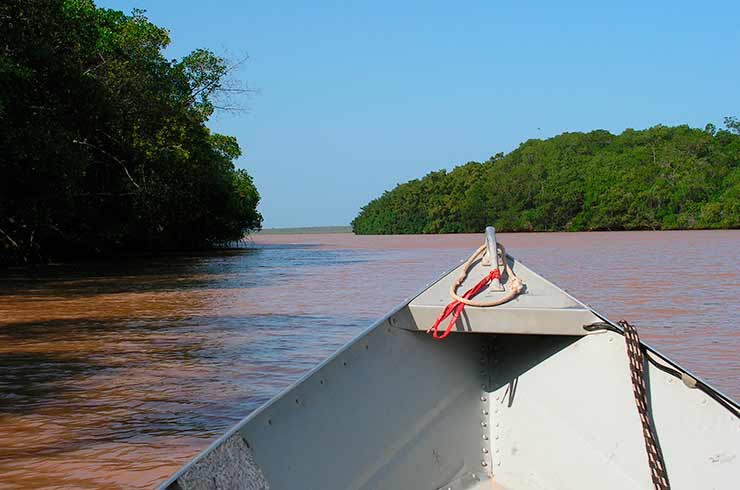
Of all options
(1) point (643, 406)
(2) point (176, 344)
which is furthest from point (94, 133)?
(1) point (643, 406)

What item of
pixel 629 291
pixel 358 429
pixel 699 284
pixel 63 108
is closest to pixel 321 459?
pixel 358 429

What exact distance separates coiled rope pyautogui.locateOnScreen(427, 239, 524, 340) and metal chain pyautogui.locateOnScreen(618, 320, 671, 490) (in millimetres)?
635

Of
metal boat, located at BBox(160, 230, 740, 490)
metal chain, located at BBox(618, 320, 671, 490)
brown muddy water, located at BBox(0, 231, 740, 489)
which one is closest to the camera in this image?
metal boat, located at BBox(160, 230, 740, 490)

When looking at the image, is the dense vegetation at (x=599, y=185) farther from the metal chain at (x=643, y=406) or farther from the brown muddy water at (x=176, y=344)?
the metal chain at (x=643, y=406)

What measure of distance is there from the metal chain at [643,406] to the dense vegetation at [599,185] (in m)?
54.1

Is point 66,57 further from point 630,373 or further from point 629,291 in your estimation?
point 630,373

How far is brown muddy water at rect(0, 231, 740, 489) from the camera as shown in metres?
4.10

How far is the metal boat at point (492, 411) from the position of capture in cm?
254

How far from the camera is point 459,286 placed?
353cm

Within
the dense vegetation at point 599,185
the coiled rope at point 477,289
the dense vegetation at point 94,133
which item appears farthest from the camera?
the dense vegetation at point 599,185

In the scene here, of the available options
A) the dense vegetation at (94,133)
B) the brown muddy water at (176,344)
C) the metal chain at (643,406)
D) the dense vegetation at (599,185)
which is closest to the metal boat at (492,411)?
the metal chain at (643,406)

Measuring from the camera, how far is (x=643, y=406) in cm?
273

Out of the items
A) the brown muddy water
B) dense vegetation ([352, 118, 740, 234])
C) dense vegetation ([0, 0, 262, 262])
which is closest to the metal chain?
the brown muddy water

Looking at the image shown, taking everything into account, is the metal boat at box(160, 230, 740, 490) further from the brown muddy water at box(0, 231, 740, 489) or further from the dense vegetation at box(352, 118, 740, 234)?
the dense vegetation at box(352, 118, 740, 234)
